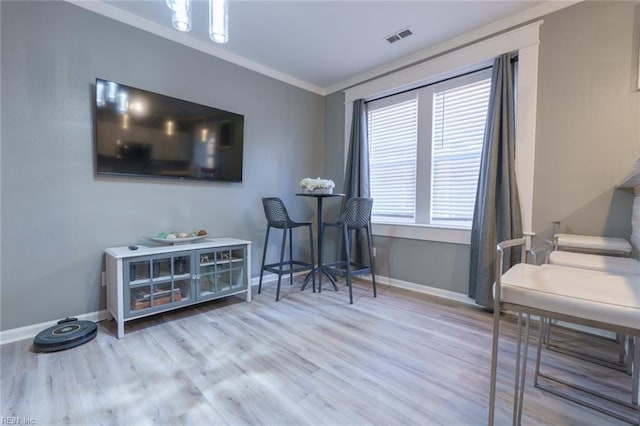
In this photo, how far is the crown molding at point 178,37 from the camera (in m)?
2.15

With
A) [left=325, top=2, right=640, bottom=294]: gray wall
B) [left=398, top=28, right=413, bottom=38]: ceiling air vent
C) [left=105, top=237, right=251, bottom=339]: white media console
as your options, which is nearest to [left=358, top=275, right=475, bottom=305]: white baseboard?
[left=325, top=2, right=640, bottom=294]: gray wall

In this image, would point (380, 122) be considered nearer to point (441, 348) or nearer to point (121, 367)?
point (441, 348)

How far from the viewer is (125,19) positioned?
2273 mm

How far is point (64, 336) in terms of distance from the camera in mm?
1778

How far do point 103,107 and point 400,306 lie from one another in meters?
2.96

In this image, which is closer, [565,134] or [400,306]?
[565,134]

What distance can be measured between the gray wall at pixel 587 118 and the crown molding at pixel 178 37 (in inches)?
101

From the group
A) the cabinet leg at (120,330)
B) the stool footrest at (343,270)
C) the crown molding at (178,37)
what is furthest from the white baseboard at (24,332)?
the crown molding at (178,37)

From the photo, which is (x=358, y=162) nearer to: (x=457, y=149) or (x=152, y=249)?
(x=457, y=149)

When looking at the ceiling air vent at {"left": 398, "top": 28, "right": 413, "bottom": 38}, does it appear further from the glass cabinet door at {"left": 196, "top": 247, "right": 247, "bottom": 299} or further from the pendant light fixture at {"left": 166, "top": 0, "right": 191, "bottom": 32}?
the glass cabinet door at {"left": 196, "top": 247, "right": 247, "bottom": 299}

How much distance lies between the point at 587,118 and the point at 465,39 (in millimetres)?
1224

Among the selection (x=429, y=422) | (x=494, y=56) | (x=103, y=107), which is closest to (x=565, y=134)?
(x=494, y=56)

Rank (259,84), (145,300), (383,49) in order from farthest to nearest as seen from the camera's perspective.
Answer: (259,84) → (383,49) → (145,300)

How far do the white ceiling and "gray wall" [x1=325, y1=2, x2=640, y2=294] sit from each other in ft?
0.92
